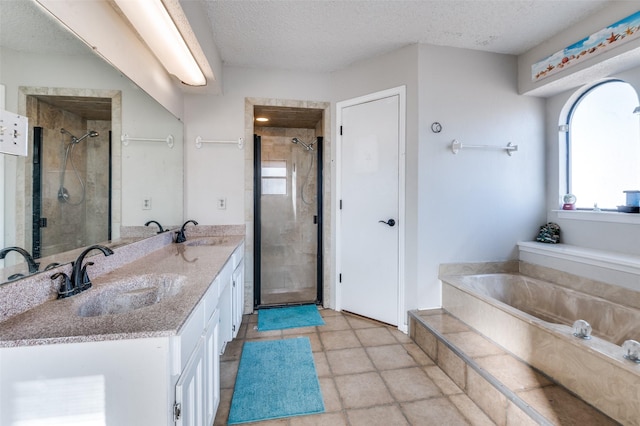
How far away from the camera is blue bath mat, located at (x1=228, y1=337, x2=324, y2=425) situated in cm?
→ 154

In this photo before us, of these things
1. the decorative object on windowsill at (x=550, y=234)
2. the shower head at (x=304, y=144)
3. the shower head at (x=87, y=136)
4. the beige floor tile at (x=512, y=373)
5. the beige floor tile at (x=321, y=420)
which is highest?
the shower head at (x=304, y=144)

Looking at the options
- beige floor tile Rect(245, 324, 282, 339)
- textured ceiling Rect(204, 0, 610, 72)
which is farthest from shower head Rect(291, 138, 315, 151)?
beige floor tile Rect(245, 324, 282, 339)

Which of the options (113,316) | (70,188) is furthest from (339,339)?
(70,188)

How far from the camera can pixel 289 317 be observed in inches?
107

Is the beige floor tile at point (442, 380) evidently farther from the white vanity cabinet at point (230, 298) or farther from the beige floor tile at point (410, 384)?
the white vanity cabinet at point (230, 298)

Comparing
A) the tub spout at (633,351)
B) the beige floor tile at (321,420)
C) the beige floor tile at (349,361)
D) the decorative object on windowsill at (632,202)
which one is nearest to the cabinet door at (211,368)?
A: the beige floor tile at (321,420)

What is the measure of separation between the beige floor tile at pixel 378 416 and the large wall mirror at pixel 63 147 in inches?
62.5

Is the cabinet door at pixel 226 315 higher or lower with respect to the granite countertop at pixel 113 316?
lower

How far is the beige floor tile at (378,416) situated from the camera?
1.46 m

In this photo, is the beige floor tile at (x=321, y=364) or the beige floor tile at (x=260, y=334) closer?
the beige floor tile at (x=321, y=364)

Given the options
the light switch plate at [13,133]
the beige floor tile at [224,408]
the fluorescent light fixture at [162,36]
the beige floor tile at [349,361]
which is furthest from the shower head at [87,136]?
the beige floor tile at [349,361]

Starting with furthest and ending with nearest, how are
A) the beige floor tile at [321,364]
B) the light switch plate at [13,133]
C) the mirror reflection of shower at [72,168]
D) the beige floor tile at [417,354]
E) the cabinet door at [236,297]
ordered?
the cabinet door at [236,297] → the beige floor tile at [417,354] → the beige floor tile at [321,364] → the mirror reflection of shower at [72,168] → the light switch plate at [13,133]

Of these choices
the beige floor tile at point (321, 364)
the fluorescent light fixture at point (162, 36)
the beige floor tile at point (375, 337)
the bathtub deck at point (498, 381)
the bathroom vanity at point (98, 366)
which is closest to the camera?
the bathroom vanity at point (98, 366)

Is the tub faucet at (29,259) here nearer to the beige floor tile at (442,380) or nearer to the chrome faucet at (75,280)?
the chrome faucet at (75,280)
